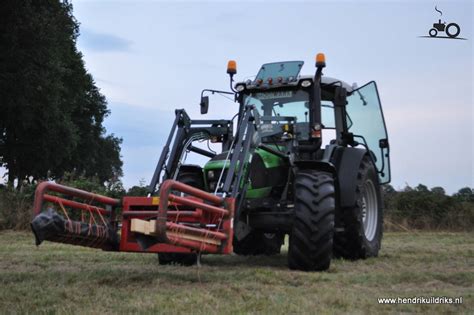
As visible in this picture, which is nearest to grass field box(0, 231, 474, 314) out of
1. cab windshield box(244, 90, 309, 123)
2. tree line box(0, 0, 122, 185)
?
cab windshield box(244, 90, 309, 123)

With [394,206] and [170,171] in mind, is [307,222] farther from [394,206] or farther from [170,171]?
[394,206]

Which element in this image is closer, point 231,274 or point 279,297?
point 279,297

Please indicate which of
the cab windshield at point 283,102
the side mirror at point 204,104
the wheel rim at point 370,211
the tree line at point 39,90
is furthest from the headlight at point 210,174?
the tree line at point 39,90

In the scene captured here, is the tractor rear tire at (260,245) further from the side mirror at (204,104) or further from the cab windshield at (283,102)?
the side mirror at (204,104)

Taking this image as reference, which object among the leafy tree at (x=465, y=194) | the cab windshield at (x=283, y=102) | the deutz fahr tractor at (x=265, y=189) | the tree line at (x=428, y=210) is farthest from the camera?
the leafy tree at (x=465, y=194)

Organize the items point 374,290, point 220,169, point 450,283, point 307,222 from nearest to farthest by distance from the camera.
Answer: point 374,290 → point 450,283 → point 307,222 → point 220,169

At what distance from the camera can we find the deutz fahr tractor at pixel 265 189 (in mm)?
5965

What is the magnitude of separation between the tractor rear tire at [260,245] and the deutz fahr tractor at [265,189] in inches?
0.7

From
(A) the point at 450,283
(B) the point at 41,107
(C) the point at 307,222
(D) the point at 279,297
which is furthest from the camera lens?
(B) the point at 41,107

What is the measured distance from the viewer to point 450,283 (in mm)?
6082

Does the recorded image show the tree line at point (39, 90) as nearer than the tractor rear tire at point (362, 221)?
No

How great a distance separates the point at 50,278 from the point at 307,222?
2.70 metres

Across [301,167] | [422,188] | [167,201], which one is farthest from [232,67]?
[422,188]

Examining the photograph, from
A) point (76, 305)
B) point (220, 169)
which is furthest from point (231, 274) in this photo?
→ point (76, 305)
